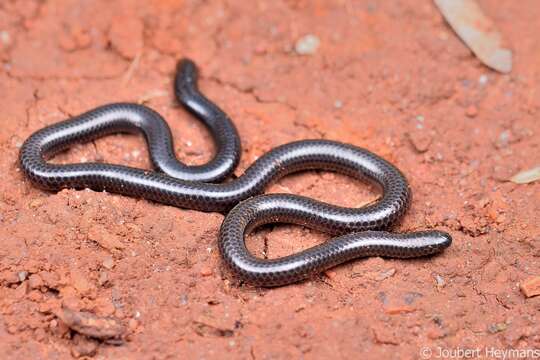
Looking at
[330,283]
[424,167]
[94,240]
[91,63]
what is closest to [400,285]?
[330,283]

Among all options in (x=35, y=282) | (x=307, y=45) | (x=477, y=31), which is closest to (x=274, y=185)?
Result: (x=307, y=45)

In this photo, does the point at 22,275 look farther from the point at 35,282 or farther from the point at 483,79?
the point at 483,79

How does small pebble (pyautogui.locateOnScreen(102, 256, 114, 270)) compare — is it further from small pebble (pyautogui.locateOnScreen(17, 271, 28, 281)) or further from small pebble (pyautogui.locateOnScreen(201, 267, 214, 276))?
small pebble (pyautogui.locateOnScreen(201, 267, 214, 276))

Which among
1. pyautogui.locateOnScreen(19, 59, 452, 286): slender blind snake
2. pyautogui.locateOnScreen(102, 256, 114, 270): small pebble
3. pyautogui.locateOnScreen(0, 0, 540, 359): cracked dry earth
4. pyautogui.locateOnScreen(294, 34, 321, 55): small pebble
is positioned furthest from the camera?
pyautogui.locateOnScreen(294, 34, 321, 55): small pebble

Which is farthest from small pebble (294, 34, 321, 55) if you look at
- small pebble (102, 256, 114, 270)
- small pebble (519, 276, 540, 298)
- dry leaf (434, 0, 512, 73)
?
small pebble (519, 276, 540, 298)

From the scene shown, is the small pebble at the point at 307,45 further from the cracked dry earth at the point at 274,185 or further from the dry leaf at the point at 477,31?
the dry leaf at the point at 477,31

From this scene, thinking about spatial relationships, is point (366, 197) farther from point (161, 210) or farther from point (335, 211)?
point (161, 210)
